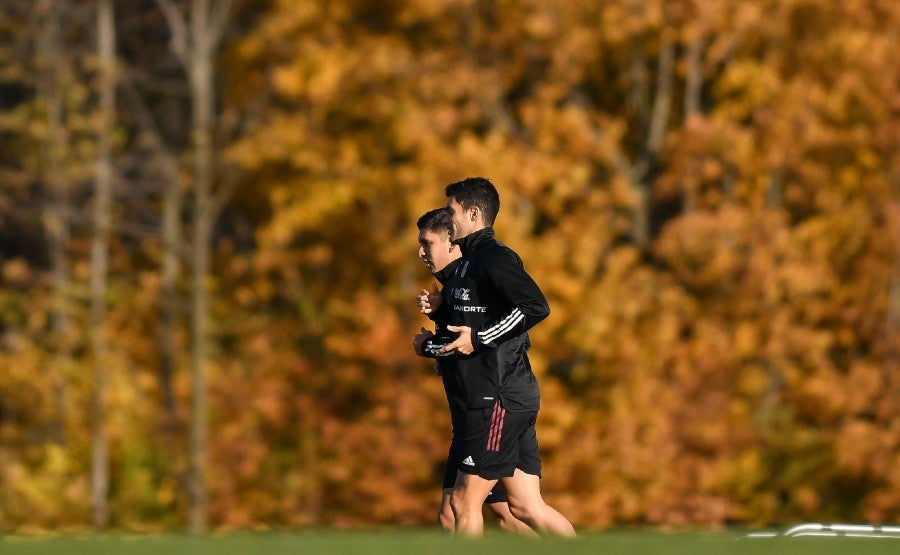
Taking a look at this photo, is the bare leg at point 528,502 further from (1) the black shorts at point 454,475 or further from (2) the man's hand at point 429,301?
(2) the man's hand at point 429,301

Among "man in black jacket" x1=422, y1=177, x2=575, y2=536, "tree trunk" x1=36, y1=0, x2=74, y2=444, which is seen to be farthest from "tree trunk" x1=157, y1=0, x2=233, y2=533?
"man in black jacket" x1=422, y1=177, x2=575, y2=536

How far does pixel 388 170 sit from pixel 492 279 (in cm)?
1126

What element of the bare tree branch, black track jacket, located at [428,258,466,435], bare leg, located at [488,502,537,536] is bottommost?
bare leg, located at [488,502,537,536]

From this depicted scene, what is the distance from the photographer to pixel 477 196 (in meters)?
7.91

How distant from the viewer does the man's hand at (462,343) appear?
7500mm

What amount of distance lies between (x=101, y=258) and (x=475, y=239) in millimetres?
14095

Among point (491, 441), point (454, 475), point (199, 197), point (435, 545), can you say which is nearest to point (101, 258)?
point (199, 197)

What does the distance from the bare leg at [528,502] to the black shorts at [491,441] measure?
0.10 metres

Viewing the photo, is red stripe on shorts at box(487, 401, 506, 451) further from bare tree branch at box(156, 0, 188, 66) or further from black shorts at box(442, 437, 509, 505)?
bare tree branch at box(156, 0, 188, 66)

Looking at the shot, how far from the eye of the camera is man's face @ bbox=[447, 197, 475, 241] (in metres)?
7.90

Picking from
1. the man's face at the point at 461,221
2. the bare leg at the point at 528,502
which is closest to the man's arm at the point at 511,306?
the man's face at the point at 461,221

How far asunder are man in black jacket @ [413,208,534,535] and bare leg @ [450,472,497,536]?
0.25 feet

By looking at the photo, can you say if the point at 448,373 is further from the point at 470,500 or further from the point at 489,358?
the point at 470,500

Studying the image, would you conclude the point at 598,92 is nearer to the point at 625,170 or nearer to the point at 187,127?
the point at 625,170
